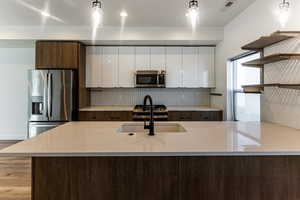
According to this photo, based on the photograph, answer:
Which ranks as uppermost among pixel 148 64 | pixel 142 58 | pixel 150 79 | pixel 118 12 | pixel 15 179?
pixel 118 12

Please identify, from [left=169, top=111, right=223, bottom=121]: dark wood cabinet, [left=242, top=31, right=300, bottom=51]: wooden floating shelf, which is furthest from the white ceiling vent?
[left=169, top=111, right=223, bottom=121]: dark wood cabinet

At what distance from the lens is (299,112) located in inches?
87.8

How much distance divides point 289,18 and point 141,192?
85.1 inches

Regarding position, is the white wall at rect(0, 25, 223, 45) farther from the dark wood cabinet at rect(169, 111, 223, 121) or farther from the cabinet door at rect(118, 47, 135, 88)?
the dark wood cabinet at rect(169, 111, 223, 121)

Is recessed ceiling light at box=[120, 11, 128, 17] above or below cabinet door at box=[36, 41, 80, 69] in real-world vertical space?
above

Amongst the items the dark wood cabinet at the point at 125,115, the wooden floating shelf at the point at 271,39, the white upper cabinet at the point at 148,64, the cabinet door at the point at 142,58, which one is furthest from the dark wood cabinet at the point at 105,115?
the wooden floating shelf at the point at 271,39

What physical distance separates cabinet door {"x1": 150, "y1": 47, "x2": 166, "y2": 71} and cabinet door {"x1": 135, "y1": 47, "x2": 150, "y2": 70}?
0.08 m

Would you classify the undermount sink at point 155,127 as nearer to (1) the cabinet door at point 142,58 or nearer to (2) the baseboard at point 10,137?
(1) the cabinet door at point 142,58

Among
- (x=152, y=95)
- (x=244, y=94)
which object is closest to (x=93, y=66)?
(x=152, y=95)

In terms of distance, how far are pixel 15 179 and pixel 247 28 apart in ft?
12.6

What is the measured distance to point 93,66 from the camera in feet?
16.0

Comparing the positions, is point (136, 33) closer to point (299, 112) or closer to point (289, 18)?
point (289, 18)

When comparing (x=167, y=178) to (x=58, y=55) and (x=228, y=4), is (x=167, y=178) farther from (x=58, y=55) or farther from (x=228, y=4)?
(x=58, y=55)

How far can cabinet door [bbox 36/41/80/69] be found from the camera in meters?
4.37
